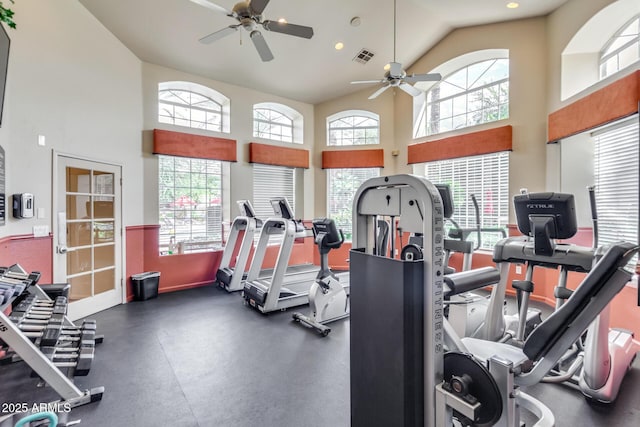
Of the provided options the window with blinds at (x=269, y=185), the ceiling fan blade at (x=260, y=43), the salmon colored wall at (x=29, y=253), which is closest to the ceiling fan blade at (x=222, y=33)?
the ceiling fan blade at (x=260, y=43)

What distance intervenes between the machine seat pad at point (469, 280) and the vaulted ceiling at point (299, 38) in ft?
12.9

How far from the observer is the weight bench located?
140 cm

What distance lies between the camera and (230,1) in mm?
4023

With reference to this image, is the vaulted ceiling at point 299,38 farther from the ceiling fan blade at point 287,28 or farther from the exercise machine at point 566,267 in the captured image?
the exercise machine at point 566,267

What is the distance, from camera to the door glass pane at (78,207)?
3.90 m

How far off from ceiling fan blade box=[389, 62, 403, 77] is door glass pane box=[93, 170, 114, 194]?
4.30 m

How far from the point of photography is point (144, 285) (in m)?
4.70

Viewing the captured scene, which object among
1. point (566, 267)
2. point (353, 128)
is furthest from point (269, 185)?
point (566, 267)

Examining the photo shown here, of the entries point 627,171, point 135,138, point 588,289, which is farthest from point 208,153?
point 627,171

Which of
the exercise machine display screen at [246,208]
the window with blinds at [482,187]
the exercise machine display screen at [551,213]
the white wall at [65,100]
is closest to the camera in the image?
the exercise machine display screen at [551,213]

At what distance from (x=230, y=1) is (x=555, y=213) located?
4.39 m

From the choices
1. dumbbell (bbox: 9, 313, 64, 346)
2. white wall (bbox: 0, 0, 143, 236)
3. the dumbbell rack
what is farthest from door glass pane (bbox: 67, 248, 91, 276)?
the dumbbell rack

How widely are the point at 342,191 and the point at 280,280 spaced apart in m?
3.27

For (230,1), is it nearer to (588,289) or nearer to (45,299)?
(45,299)
